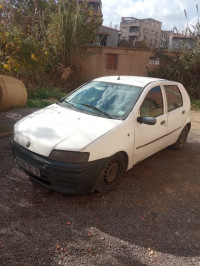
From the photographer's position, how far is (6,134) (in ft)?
17.1

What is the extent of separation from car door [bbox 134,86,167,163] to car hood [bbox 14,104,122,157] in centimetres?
53

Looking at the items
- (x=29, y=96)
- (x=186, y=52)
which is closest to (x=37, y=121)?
(x=29, y=96)

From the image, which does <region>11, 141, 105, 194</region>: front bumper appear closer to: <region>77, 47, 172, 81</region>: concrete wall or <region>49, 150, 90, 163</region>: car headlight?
<region>49, 150, 90, 163</region>: car headlight

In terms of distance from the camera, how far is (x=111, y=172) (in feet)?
11.0

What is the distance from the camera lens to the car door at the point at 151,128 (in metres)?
3.70

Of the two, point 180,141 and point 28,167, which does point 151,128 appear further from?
point 28,167

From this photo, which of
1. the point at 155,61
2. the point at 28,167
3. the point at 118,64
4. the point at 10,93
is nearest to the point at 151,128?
the point at 28,167

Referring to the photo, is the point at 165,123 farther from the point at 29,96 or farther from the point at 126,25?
the point at 126,25

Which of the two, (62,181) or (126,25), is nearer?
(62,181)

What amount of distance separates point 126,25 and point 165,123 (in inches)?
2111

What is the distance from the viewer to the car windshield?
363 cm

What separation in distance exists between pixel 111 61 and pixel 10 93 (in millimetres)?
7132

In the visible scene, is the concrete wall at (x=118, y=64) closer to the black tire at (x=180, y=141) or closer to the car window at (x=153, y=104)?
the black tire at (x=180, y=141)

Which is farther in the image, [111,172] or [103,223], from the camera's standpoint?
[111,172]
